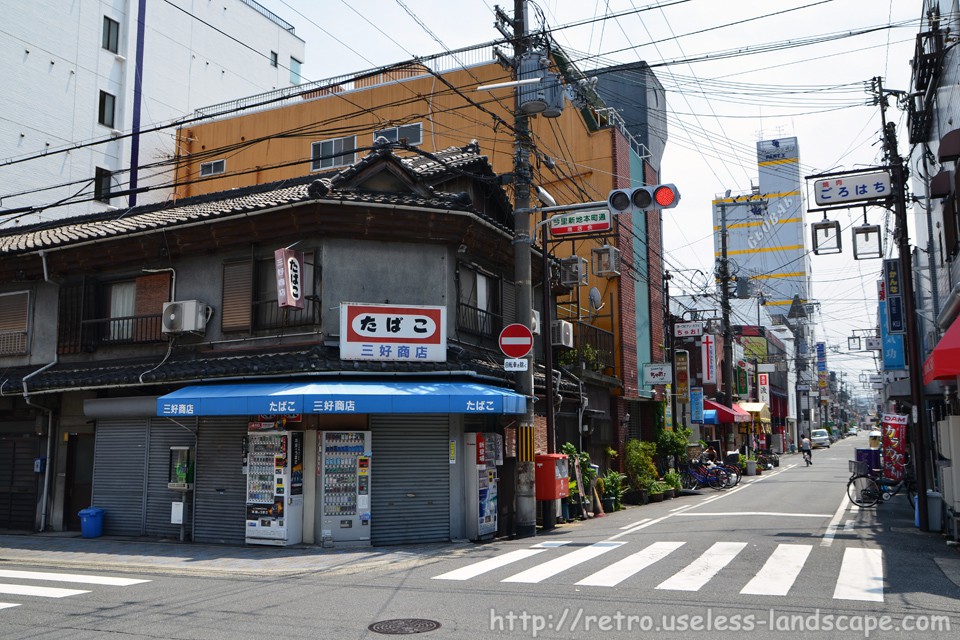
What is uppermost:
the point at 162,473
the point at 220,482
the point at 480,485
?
the point at 162,473

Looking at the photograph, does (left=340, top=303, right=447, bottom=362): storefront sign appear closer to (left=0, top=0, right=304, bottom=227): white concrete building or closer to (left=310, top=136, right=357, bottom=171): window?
(left=0, top=0, right=304, bottom=227): white concrete building

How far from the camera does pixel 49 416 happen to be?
1900 cm

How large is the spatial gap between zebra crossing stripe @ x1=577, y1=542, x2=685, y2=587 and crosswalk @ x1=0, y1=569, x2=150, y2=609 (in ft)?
22.5

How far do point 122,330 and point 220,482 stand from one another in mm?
5158

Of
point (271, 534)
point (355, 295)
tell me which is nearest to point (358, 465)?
point (271, 534)

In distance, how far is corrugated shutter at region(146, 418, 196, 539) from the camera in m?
16.8

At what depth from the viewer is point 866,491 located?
802 inches

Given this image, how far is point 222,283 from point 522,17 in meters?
9.21

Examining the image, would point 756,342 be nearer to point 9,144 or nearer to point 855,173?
point 855,173

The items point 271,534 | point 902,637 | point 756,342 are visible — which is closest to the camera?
point 902,637

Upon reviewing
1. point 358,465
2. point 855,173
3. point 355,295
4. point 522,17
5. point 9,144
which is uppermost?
point 9,144

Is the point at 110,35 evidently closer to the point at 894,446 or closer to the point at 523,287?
the point at 523,287

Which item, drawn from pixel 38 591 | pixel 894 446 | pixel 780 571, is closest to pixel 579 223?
pixel 780 571

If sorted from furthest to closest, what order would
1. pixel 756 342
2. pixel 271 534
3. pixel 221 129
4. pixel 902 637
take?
pixel 756 342 < pixel 221 129 < pixel 271 534 < pixel 902 637
